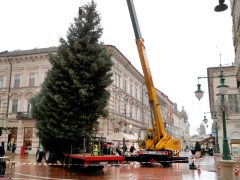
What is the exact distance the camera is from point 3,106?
4081 centimetres

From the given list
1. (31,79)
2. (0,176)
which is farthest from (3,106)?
(0,176)

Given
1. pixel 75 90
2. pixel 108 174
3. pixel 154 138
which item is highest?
pixel 75 90

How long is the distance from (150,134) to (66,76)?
9.19 m

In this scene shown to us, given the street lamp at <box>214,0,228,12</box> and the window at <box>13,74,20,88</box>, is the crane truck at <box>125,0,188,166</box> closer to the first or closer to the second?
the street lamp at <box>214,0,228,12</box>

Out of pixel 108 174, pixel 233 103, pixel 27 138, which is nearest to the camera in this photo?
pixel 108 174

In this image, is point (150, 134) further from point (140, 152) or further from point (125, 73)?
point (125, 73)

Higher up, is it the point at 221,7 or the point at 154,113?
the point at 221,7

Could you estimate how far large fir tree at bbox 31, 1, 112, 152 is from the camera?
731 inches

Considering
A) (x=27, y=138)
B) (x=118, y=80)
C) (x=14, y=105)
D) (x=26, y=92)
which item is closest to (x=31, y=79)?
(x=26, y=92)

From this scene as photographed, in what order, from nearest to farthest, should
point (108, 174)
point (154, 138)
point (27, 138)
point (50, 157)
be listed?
point (108, 174) < point (50, 157) < point (154, 138) < point (27, 138)

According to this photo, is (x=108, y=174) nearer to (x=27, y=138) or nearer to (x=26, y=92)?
(x=27, y=138)

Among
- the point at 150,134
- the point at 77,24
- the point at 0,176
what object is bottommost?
the point at 0,176

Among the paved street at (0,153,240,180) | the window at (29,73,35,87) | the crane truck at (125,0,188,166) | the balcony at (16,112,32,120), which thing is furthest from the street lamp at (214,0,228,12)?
the window at (29,73,35,87)

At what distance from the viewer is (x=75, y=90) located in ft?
Result: 62.0
